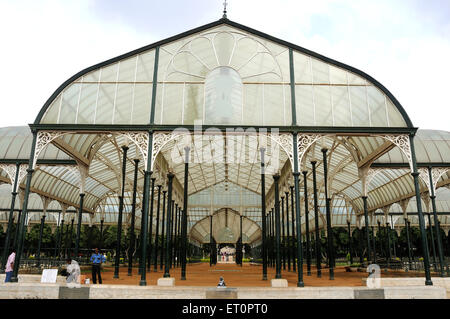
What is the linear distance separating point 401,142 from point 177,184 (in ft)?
78.7

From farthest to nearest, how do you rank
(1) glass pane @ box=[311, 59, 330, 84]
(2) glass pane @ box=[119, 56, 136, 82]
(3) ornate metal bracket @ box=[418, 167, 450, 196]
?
(3) ornate metal bracket @ box=[418, 167, 450, 196]
(2) glass pane @ box=[119, 56, 136, 82]
(1) glass pane @ box=[311, 59, 330, 84]

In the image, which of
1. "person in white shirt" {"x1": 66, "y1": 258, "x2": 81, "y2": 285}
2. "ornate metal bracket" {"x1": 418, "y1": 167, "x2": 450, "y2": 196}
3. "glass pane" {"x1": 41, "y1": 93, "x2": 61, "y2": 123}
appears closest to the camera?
"person in white shirt" {"x1": 66, "y1": 258, "x2": 81, "y2": 285}

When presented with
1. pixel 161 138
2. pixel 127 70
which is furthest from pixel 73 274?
pixel 127 70

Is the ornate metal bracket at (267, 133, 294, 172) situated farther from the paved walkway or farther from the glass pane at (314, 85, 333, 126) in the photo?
the paved walkway

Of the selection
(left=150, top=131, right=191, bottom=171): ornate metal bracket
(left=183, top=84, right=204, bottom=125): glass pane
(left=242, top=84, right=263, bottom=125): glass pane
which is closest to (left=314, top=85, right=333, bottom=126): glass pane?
(left=242, top=84, right=263, bottom=125): glass pane

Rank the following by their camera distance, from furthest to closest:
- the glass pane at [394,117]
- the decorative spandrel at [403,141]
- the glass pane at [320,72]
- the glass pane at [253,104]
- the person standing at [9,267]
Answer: the glass pane at [320,72] → the glass pane at [253,104] → the glass pane at [394,117] → the decorative spandrel at [403,141] → the person standing at [9,267]

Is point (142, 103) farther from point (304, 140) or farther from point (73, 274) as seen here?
point (73, 274)

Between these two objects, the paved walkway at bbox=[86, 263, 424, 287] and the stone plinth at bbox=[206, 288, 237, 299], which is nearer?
the stone plinth at bbox=[206, 288, 237, 299]

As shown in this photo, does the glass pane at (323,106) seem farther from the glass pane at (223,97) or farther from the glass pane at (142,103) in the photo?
the glass pane at (142,103)

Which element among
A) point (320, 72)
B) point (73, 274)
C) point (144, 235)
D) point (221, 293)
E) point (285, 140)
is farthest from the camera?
point (320, 72)

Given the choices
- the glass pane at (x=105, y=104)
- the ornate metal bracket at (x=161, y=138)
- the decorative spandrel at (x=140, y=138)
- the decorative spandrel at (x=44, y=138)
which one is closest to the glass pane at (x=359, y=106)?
the ornate metal bracket at (x=161, y=138)

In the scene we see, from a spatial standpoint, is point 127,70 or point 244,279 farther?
point 244,279

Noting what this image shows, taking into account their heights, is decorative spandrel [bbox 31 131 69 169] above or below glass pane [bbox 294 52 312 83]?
below
